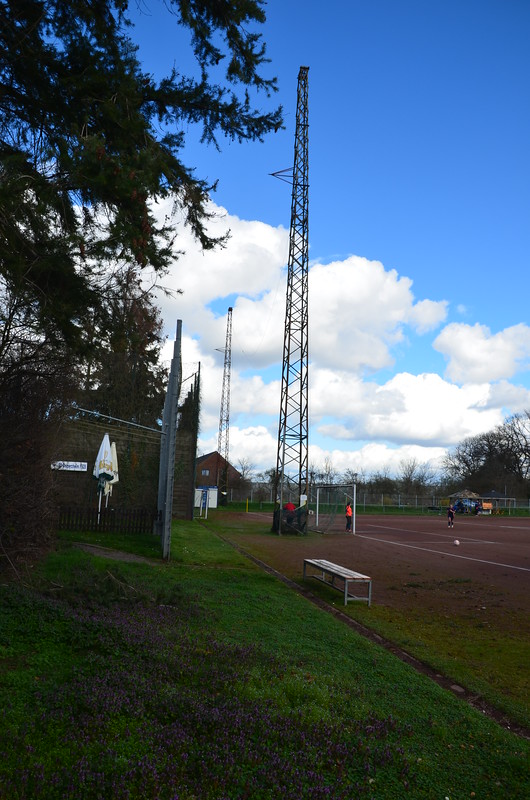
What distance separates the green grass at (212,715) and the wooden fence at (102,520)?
933cm

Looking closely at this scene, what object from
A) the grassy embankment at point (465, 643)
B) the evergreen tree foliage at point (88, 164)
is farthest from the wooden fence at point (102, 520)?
the evergreen tree foliage at point (88, 164)

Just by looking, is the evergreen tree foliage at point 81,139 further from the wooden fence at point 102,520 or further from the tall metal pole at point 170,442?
the wooden fence at point 102,520

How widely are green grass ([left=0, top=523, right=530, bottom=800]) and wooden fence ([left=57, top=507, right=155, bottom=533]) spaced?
9326 mm

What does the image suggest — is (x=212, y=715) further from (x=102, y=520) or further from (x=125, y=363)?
(x=125, y=363)

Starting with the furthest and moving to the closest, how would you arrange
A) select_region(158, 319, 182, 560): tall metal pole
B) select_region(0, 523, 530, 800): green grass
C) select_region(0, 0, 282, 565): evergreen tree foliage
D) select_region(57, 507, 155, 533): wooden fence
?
select_region(57, 507, 155, 533): wooden fence, select_region(158, 319, 182, 560): tall metal pole, select_region(0, 0, 282, 565): evergreen tree foliage, select_region(0, 523, 530, 800): green grass

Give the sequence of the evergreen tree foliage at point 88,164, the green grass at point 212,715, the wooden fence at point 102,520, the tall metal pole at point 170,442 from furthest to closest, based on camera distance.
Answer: the wooden fence at point 102,520
the tall metal pole at point 170,442
the evergreen tree foliage at point 88,164
the green grass at point 212,715

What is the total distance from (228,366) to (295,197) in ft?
137

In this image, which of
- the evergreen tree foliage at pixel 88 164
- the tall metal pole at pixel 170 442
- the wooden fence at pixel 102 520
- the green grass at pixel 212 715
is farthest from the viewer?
the wooden fence at pixel 102 520

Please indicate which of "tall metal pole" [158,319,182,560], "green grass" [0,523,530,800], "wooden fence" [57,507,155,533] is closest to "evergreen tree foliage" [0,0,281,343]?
"green grass" [0,523,530,800]

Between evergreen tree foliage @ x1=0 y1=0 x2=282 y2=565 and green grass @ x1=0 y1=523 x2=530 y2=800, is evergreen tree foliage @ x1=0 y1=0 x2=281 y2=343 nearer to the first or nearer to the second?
evergreen tree foliage @ x1=0 y1=0 x2=282 y2=565

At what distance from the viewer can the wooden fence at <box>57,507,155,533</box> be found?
16359 mm

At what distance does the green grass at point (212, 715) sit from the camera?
3.33 meters

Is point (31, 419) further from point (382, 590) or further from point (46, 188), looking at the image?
point (382, 590)

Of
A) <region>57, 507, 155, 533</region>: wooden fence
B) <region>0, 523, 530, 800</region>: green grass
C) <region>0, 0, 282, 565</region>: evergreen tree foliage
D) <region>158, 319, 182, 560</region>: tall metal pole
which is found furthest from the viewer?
<region>57, 507, 155, 533</region>: wooden fence
